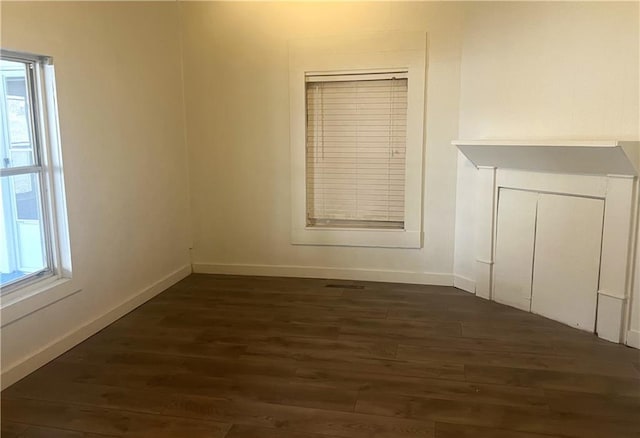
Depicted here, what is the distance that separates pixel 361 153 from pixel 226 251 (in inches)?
61.6

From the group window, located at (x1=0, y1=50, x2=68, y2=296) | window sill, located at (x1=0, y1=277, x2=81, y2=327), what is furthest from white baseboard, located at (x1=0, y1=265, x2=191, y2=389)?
window, located at (x1=0, y1=50, x2=68, y2=296)

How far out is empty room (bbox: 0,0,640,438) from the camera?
8.71ft

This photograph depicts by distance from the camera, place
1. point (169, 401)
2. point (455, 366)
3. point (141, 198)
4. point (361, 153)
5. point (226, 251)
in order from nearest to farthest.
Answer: point (169, 401) < point (455, 366) < point (141, 198) < point (361, 153) < point (226, 251)

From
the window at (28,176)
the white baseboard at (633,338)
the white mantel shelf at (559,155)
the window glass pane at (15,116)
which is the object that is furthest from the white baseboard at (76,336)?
the white baseboard at (633,338)

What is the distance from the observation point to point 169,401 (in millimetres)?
2594

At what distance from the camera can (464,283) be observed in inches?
169

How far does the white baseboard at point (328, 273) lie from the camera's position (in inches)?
176

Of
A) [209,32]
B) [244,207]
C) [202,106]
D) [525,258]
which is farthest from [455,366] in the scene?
[209,32]

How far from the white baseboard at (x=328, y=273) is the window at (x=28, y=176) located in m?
1.76

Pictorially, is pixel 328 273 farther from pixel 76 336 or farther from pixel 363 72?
pixel 76 336

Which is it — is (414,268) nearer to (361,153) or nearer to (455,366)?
(361,153)

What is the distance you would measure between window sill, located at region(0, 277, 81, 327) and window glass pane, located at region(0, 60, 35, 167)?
73 centimetres

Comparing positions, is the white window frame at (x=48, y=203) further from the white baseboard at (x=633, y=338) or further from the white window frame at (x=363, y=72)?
the white baseboard at (x=633, y=338)

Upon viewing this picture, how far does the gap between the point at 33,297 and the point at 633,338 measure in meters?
3.60
